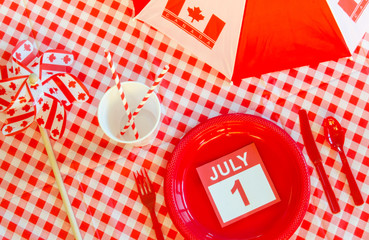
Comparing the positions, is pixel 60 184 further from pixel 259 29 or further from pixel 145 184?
pixel 259 29

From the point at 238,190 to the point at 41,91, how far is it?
635mm

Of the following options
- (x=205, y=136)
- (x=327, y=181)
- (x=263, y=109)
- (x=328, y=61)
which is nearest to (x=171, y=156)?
(x=205, y=136)

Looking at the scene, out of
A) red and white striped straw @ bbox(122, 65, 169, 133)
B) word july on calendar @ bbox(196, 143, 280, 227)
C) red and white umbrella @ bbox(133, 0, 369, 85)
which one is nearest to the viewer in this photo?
red and white striped straw @ bbox(122, 65, 169, 133)

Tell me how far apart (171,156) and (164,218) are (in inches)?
7.9

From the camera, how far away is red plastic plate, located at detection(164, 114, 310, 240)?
3.87ft

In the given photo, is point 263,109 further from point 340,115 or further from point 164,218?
point 164,218

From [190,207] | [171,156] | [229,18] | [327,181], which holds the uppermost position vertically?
[229,18]

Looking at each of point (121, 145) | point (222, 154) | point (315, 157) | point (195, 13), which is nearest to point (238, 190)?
point (222, 154)

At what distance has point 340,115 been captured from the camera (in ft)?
4.17

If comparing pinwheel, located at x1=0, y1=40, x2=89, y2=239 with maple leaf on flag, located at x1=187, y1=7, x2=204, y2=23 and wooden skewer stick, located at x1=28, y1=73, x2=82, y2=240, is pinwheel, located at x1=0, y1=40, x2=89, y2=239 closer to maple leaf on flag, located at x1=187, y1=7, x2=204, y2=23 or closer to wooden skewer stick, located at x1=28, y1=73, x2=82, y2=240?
wooden skewer stick, located at x1=28, y1=73, x2=82, y2=240

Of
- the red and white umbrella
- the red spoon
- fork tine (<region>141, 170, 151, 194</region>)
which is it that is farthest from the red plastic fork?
the red spoon

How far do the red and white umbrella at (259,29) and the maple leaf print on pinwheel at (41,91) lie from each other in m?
0.28

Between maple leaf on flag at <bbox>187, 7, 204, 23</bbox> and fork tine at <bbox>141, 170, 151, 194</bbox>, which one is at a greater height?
maple leaf on flag at <bbox>187, 7, 204, 23</bbox>

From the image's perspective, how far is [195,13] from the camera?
117 centimetres
